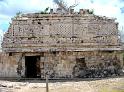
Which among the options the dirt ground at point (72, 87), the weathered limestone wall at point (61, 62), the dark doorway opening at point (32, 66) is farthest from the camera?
the dark doorway opening at point (32, 66)

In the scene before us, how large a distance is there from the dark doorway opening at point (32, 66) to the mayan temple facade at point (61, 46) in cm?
28

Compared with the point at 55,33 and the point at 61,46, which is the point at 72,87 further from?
the point at 55,33

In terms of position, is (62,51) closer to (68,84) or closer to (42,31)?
(42,31)

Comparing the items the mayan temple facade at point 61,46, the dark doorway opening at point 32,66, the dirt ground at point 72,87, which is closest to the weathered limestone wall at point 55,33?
the mayan temple facade at point 61,46

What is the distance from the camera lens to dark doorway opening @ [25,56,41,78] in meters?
24.7

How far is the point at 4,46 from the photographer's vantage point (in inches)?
949

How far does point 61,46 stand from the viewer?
2356 cm

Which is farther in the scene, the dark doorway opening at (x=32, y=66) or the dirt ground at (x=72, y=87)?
the dark doorway opening at (x=32, y=66)

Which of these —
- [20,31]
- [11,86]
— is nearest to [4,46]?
[20,31]

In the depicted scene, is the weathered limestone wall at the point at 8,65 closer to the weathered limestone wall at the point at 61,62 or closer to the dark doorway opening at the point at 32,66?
the weathered limestone wall at the point at 61,62

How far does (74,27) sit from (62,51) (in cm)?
191

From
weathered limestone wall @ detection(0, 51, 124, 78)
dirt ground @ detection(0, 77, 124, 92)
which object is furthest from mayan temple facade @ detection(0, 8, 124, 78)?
dirt ground @ detection(0, 77, 124, 92)

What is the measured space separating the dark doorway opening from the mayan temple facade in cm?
28

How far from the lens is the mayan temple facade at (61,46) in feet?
77.3
